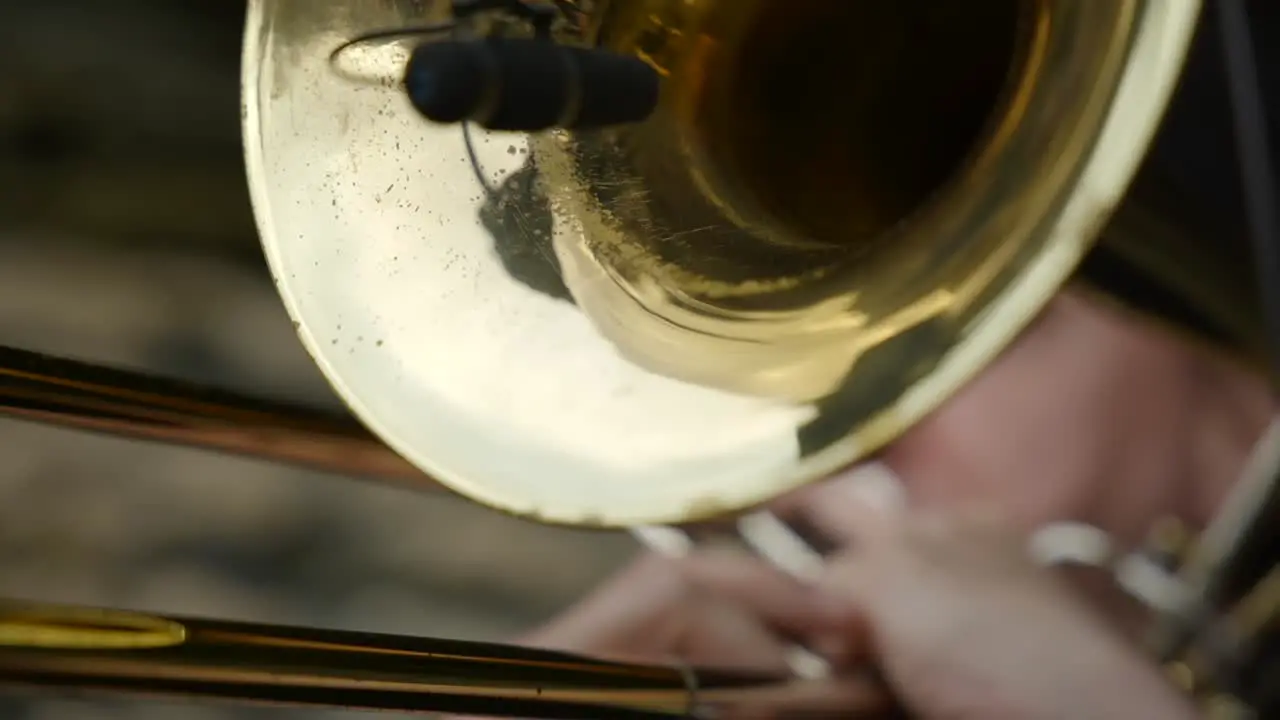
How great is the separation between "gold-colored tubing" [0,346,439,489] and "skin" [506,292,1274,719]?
22 cm

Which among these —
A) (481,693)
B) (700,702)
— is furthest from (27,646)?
(700,702)

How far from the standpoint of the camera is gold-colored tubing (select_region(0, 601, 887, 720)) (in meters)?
0.43

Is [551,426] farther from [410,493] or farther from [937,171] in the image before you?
[410,493]

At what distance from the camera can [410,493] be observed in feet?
4.18

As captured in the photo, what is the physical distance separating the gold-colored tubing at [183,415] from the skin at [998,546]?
0.71 ft

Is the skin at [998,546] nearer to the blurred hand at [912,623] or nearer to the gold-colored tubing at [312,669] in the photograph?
the blurred hand at [912,623]

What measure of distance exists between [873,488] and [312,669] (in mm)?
552

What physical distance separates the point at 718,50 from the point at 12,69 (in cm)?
90

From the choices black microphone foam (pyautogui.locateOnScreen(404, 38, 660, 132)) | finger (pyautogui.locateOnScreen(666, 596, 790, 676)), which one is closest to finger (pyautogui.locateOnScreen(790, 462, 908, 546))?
finger (pyautogui.locateOnScreen(666, 596, 790, 676))

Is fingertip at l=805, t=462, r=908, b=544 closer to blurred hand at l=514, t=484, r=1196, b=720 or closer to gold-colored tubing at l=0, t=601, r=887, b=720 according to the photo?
blurred hand at l=514, t=484, r=1196, b=720

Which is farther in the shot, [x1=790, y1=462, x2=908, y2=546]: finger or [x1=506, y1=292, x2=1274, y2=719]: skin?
[x1=790, y1=462, x2=908, y2=546]: finger

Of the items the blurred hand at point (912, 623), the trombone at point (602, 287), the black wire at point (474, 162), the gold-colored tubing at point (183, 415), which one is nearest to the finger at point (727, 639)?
the blurred hand at point (912, 623)

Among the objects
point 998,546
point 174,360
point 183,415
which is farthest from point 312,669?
point 174,360

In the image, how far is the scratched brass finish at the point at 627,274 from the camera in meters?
0.51
